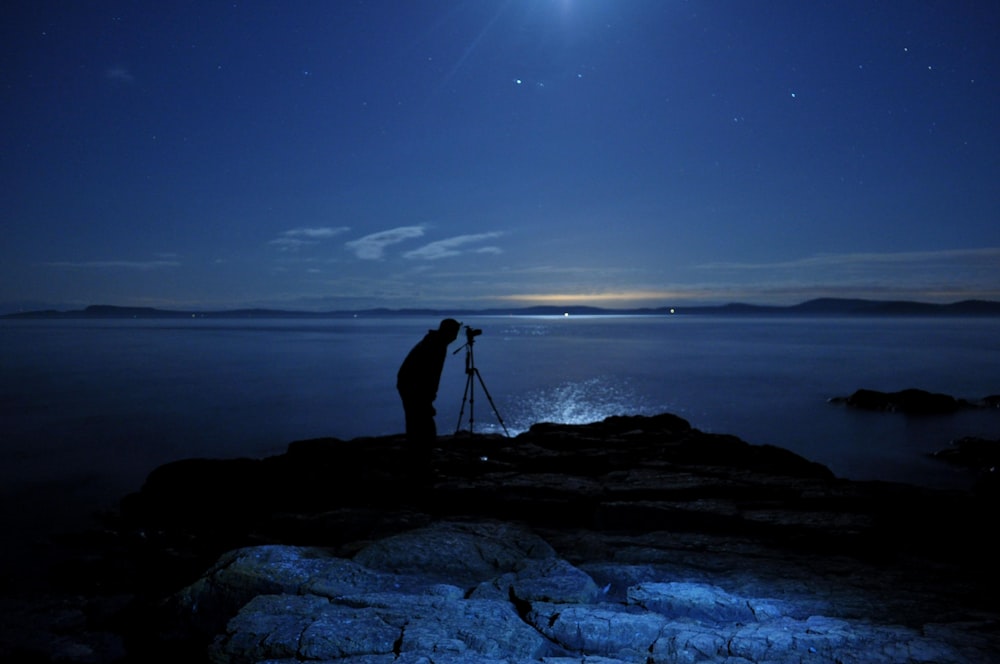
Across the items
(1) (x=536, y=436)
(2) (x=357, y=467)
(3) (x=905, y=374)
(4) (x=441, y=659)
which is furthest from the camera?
(3) (x=905, y=374)

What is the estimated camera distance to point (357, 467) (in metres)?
11.3

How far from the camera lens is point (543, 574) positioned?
5.18 m

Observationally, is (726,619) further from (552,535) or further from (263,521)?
(263,521)

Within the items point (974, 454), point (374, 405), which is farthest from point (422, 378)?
point (374, 405)

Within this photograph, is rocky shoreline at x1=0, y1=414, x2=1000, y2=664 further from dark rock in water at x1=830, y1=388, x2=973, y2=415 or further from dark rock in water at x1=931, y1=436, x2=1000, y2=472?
dark rock in water at x1=830, y1=388, x2=973, y2=415

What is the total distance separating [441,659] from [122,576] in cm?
588

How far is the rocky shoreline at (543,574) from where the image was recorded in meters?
4.02

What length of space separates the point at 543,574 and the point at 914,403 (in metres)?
27.6

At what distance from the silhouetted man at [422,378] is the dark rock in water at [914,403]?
2583cm

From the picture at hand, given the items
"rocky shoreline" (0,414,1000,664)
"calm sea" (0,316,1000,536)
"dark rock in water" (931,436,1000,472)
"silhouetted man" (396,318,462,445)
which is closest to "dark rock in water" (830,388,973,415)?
"calm sea" (0,316,1000,536)

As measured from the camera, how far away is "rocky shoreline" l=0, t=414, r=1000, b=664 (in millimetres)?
4020

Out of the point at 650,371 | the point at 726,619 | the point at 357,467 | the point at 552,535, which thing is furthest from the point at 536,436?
the point at 650,371

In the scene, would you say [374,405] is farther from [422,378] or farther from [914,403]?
[914,403]

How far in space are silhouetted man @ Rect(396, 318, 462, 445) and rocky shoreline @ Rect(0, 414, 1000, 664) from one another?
48 centimetres
